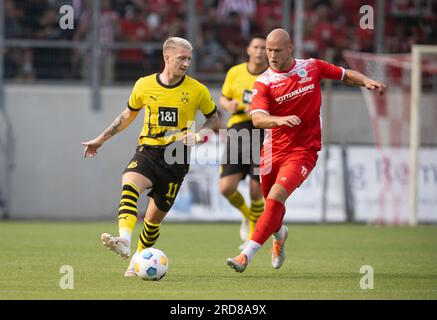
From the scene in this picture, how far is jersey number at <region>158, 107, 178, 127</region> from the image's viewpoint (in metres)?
9.71

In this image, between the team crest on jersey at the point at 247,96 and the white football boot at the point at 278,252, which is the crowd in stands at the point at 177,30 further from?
the white football boot at the point at 278,252

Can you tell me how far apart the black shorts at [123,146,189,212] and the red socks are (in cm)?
100

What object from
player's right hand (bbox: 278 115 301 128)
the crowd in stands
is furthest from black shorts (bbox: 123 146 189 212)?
the crowd in stands

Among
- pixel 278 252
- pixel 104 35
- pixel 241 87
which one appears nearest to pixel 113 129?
pixel 278 252

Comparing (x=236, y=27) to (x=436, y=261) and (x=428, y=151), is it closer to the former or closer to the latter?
(x=428, y=151)

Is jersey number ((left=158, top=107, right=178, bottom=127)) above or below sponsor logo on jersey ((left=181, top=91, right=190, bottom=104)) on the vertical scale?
below

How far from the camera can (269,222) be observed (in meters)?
9.35

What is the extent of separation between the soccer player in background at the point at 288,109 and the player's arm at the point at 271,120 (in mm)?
19

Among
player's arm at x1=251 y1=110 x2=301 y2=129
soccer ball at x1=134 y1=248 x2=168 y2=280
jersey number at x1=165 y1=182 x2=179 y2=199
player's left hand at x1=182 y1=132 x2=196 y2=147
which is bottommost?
soccer ball at x1=134 y1=248 x2=168 y2=280

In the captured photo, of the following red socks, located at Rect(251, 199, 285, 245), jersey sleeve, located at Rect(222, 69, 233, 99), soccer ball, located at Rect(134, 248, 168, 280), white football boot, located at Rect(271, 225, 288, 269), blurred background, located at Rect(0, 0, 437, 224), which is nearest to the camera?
soccer ball, located at Rect(134, 248, 168, 280)

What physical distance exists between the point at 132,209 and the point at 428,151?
12.3 meters

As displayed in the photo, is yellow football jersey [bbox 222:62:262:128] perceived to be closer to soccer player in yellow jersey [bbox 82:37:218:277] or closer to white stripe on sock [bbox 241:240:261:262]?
soccer player in yellow jersey [bbox 82:37:218:277]

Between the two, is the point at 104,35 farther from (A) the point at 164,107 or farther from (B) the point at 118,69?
(A) the point at 164,107
